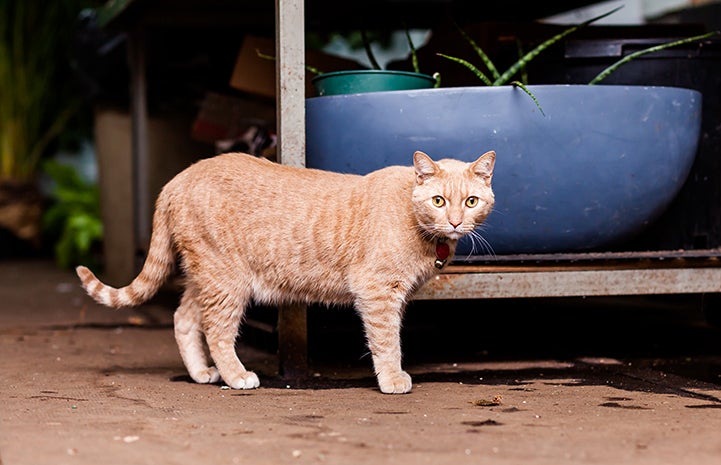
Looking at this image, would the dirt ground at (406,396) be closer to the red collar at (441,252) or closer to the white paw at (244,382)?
the white paw at (244,382)

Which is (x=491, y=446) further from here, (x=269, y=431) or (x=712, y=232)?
(x=712, y=232)

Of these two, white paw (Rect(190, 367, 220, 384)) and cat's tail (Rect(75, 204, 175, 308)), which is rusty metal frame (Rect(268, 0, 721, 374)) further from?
cat's tail (Rect(75, 204, 175, 308))

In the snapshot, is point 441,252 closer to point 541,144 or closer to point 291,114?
point 541,144

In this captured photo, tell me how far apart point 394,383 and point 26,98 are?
27.4 ft

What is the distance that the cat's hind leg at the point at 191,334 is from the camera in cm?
337

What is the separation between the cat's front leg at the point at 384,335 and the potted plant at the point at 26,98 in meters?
7.98

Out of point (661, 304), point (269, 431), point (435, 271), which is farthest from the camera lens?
point (661, 304)

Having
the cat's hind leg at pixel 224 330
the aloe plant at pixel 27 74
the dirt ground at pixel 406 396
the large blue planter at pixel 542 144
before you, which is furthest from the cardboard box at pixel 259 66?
the aloe plant at pixel 27 74

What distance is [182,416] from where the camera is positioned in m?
2.65

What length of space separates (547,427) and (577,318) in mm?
2756

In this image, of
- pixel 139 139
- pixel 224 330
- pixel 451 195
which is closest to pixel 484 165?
pixel 451 195

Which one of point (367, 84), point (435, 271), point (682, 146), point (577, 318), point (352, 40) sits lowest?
point (577, 318)

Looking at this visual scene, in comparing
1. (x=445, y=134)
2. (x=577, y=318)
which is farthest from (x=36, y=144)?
(x=445, y=134)

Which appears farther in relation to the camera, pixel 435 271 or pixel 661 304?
pixel 661 304
